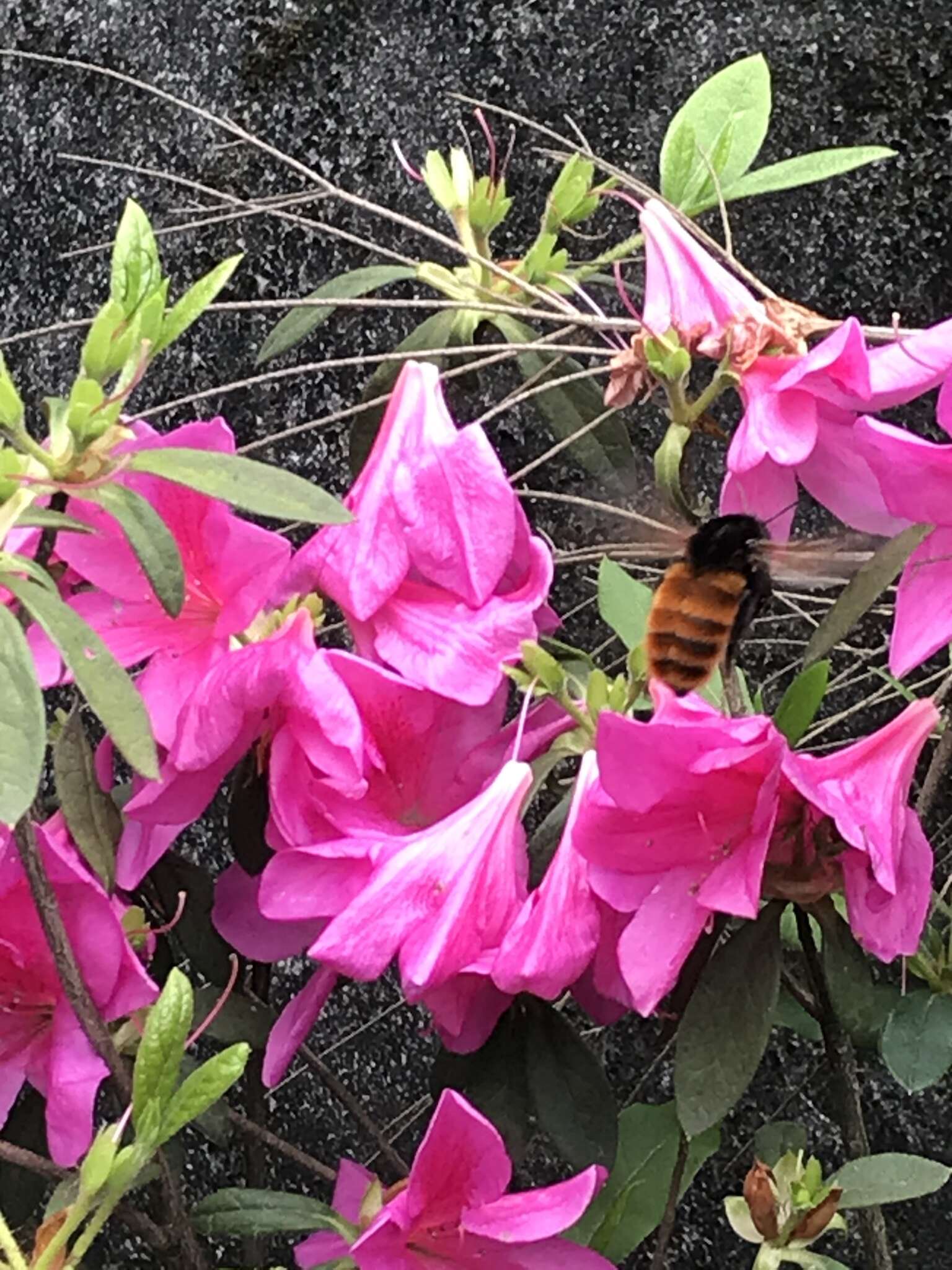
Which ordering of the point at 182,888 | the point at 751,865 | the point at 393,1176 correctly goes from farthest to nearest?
1. the point at 393,1176
2. the point at 182,888
3. the point at 751,865

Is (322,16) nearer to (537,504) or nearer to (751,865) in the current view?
(537,504)

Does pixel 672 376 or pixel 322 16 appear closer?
pixel 672 376

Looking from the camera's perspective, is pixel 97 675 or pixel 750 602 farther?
pixel 750 602

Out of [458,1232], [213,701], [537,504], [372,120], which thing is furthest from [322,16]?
[458,1232]

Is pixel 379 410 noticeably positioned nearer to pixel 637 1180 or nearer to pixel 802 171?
pixel 802 171

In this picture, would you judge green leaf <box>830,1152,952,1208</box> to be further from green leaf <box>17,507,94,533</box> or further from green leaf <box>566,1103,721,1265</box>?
green leaf <box>17,507,94,533</box>

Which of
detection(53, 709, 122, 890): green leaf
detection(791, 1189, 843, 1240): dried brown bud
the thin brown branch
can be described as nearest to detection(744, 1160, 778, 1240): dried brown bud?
detection(791, 1189, 843, 1240): dried brown bud

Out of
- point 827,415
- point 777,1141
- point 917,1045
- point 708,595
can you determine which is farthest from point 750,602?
point 777,1141
